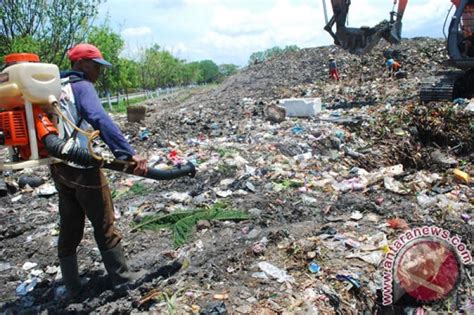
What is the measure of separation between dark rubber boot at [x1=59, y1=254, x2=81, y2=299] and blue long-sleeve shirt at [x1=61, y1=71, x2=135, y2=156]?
0.95 meters

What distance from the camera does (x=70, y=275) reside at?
3250 millimetres

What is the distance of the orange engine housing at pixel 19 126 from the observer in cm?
262

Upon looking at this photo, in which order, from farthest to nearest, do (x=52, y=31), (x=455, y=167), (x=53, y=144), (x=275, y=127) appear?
(x=52, y=31) < (x=275, y=127) < (x=455, y=167) < (x=53, y=144)

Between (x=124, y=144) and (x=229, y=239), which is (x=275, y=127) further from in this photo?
(x=124, y=144)

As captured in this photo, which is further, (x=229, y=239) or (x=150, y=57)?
(x=150, y=57)

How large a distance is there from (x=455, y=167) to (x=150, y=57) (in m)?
36.1

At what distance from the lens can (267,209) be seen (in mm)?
4574

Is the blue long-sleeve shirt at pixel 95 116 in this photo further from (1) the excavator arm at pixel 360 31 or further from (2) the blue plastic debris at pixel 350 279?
(1) the excavator arm at pixel 360 31

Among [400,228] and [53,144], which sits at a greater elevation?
[53,144]

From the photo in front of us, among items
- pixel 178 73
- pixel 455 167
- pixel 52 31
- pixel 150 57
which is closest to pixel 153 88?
pixel 150 57

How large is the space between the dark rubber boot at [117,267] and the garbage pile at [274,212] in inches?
3.8

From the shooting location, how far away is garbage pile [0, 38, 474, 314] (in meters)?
3.10

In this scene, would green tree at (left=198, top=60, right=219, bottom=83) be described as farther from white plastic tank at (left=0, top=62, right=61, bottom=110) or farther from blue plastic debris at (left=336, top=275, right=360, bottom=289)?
white plastic tank at (left=0, top=62, right=61, bottom=110)

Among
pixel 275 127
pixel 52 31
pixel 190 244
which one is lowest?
pixel 190 244
